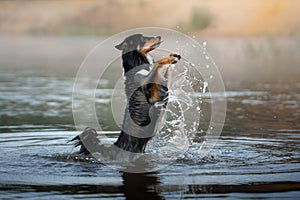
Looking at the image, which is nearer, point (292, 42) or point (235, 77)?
point (235, 77)

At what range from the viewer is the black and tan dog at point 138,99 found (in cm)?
885

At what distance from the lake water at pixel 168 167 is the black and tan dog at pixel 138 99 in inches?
20.9

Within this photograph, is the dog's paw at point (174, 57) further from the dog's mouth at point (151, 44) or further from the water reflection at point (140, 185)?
the water reflection at point (140, 185)

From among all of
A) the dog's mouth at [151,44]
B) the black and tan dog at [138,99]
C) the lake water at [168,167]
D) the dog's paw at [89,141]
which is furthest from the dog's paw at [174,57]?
the dog's paw at [89,141]

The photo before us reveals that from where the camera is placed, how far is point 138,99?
9023mm

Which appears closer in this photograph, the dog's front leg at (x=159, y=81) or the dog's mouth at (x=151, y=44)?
the dog's front leg at (x=159, y=81)

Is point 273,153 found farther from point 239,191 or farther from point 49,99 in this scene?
point 49,99

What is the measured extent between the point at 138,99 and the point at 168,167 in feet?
3.20

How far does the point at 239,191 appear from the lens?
24.5ft

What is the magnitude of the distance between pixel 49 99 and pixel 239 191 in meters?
9.84

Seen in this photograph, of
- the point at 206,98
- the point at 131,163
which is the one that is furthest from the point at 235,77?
the point at 131,163

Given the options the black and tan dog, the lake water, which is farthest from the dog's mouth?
the lake water

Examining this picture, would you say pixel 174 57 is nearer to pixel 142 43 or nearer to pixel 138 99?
pixel 142 43

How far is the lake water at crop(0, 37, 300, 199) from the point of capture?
296 inches
